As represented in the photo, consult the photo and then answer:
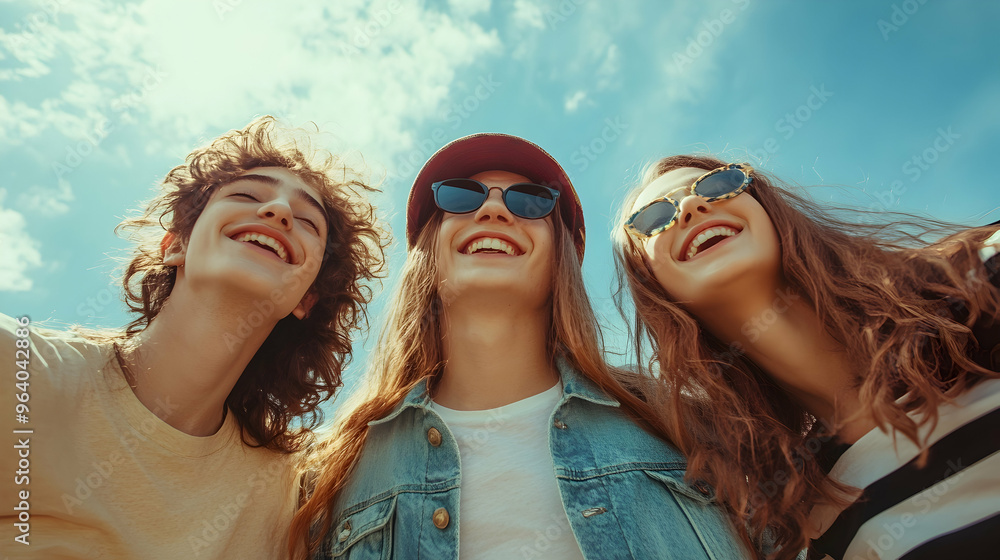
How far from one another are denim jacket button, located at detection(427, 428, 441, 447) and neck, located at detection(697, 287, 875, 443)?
1.73 metres

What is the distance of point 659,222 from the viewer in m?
3.34

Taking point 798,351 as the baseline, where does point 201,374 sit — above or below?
below

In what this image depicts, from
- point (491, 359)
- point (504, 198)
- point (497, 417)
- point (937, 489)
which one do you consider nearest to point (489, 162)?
point (504, 198)

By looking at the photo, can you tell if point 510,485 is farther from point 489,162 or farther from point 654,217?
point 489,162

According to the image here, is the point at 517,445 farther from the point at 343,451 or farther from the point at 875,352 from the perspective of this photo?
the point at 875,352

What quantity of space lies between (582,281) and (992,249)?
2216mm

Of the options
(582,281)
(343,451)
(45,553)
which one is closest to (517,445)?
(343,451)

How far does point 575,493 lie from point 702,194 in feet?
6.19

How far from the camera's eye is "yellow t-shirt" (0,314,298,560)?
92.4 inches

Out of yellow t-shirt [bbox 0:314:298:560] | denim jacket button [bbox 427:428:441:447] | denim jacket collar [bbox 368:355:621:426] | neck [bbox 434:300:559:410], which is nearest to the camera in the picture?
yellow t-shirt [bbox 0:314:298:560]

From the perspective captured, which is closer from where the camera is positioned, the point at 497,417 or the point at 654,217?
the point at 497,417

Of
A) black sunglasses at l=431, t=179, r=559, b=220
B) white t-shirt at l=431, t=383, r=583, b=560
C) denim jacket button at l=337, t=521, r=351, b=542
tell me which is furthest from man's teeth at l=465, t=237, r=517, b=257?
denim jacket button at l=337, t=521, r=351, b=542

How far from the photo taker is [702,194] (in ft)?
10.7

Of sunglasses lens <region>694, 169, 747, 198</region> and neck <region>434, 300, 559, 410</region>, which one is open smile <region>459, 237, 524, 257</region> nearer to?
neck <region>434, 300, 559, 410</region>
